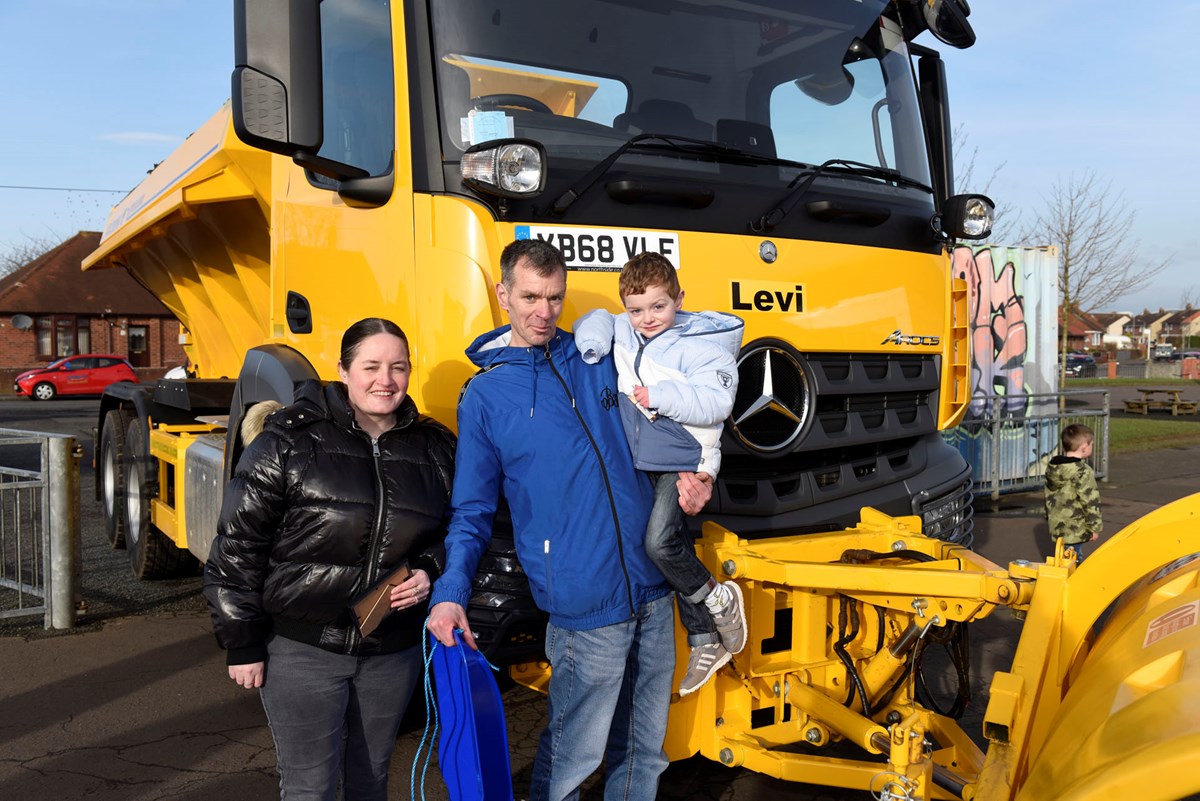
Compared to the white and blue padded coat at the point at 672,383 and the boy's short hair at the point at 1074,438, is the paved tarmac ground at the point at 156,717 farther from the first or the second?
the white and blue padded coat at the point at 672,383

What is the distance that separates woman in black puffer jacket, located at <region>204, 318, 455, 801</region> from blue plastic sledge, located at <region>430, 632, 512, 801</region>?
0.80ft

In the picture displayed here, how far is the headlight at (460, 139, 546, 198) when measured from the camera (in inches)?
122

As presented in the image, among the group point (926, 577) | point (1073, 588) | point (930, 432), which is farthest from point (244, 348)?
point (1073, 588)

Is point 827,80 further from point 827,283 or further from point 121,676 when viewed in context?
point 121,676

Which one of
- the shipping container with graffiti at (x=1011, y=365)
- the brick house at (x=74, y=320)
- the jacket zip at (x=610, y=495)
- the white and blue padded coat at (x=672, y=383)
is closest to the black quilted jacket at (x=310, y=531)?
the jacket zip at (x=610, y=495)

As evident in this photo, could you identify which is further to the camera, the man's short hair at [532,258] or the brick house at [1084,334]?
the brick house at [1084,334]

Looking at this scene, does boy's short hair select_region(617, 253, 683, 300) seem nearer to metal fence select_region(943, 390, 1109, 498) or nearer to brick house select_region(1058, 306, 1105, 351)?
metal fence select_region(943, 390, 1109, 498)

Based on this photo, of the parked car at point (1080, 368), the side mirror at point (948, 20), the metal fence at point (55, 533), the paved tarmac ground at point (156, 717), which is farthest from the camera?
the parked car at point (1080, 368)

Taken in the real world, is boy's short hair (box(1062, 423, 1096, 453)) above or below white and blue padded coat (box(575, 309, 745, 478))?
below

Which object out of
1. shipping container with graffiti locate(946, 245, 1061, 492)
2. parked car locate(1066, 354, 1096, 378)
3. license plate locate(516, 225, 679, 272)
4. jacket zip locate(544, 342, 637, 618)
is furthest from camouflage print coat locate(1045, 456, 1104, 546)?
parked car locate(1066, 354, 1096, 378)

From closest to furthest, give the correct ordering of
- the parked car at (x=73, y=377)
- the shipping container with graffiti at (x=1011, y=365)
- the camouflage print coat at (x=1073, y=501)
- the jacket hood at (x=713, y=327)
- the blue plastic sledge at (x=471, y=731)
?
the blue plastic sledge at (x=471, y=731), the jacket hood at (x=713, y=327), the camouflage print coat at (x=1073, y=501), the shipping container with graffiti at (x=1011, y=365), the parked car at (x=73, y=377)

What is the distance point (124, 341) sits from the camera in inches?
1591

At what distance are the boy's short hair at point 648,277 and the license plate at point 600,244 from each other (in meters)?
0.45

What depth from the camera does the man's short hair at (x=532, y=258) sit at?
2684mm
